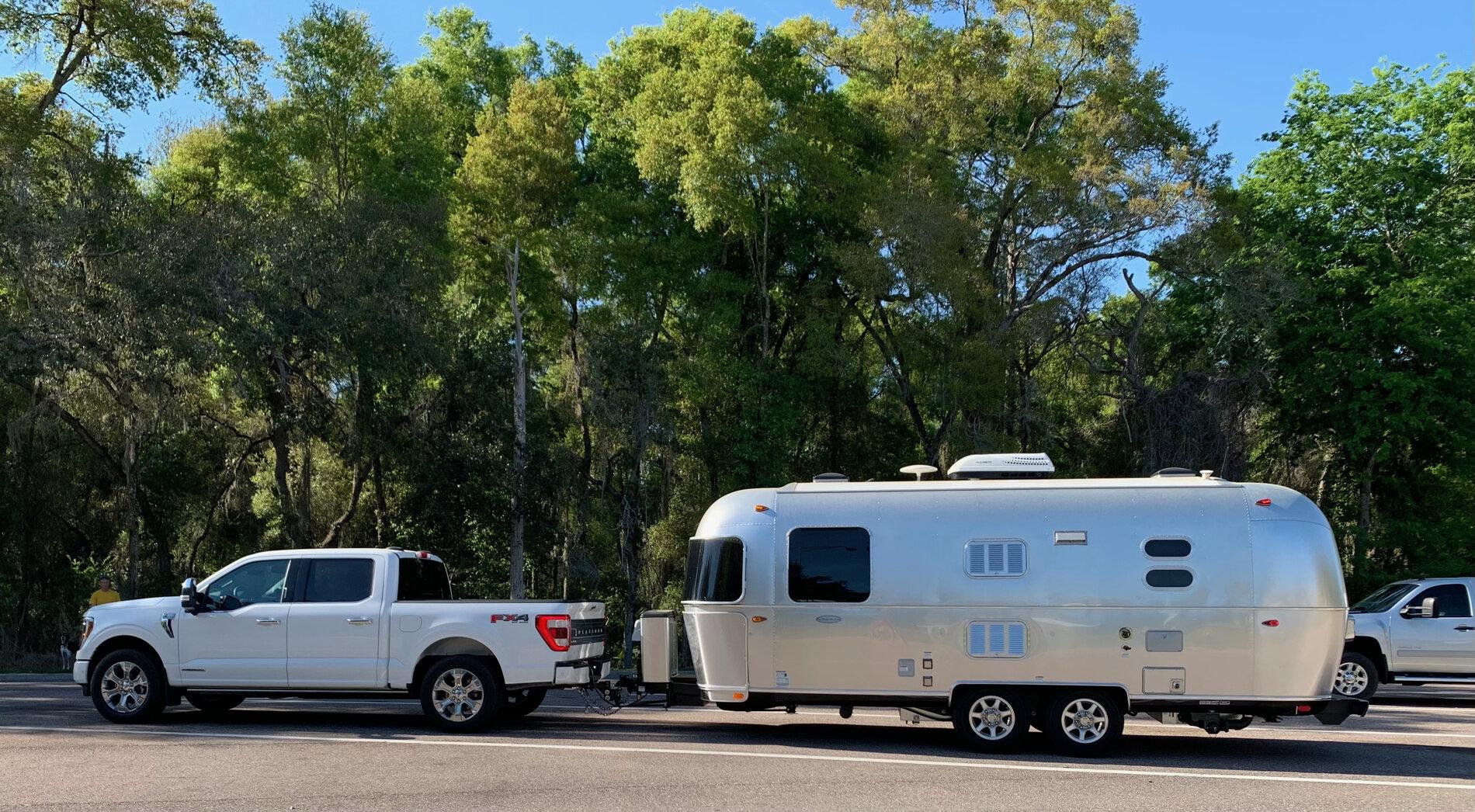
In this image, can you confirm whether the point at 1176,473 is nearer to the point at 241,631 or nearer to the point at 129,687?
the point at 241,631

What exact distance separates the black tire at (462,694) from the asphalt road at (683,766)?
1.02ft

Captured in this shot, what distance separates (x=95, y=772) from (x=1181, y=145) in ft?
90.2

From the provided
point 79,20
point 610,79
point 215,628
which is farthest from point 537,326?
point 215,628

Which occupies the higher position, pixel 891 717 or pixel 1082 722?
pixel 1082 722

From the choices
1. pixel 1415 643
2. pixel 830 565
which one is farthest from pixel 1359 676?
pixel 830 565

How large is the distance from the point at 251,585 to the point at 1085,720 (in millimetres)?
8852

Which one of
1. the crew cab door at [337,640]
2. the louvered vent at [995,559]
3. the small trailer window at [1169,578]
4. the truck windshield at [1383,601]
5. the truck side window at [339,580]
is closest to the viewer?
the small trailer window at [1169,578]

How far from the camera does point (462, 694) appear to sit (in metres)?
12.9

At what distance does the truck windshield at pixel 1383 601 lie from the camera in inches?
672

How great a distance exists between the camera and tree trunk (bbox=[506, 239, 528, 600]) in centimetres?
3027

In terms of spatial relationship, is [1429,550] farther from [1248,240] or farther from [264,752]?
[264,752]

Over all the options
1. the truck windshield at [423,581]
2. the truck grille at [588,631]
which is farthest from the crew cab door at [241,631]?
the truck grille at [588,631]

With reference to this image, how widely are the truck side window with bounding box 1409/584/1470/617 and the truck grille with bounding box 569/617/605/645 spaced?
36.9ft

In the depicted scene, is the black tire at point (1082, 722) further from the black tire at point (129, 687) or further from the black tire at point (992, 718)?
the black tire at point (129, 687)
